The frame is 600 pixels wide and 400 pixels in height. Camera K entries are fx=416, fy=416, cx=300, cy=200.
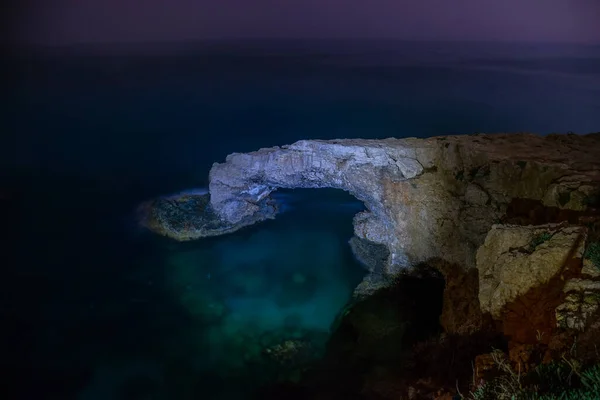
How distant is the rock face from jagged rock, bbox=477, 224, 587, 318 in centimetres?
167

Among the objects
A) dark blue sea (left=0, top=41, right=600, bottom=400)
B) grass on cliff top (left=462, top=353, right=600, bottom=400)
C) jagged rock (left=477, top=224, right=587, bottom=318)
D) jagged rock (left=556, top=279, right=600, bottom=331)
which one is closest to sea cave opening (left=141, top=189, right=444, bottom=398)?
dark blue sea (left=0, top=41, right=600, bottom=400)

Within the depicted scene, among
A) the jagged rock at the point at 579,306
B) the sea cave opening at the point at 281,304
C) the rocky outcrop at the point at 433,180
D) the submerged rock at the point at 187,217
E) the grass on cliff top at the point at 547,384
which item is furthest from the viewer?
the submerged rock at the point at 187,217

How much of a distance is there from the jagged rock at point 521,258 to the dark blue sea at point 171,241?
5513 millimetres

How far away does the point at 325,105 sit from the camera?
37531 mm

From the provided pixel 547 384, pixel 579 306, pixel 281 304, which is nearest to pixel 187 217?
pixel 281 304

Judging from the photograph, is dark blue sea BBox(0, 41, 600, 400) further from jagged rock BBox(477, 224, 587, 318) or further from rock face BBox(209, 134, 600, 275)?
jagged rock BBox(477, 224, 587, 318)

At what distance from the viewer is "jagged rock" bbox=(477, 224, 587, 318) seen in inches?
251

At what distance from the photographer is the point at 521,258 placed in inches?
269

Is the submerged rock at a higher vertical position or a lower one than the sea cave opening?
higher

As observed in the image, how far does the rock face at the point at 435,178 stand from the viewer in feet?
29.7

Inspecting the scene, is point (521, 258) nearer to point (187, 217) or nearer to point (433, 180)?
point (433, 180)

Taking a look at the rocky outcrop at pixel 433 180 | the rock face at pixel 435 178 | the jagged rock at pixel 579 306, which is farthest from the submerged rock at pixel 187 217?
the jagged rock at pixel 579 306

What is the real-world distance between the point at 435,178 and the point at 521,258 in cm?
473

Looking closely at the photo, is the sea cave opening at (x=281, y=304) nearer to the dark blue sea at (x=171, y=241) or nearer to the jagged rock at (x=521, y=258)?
the dark blue sea at (x=171, y=241)
